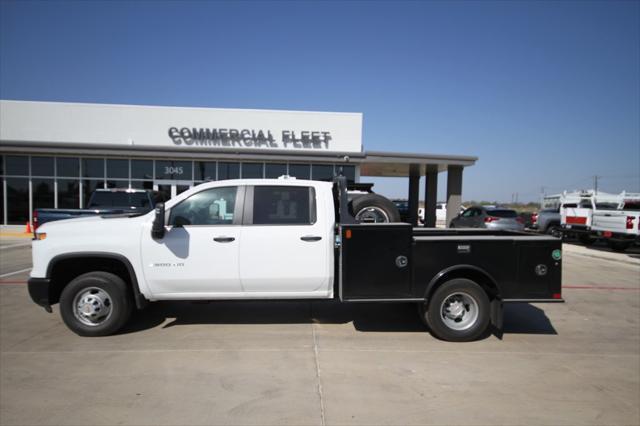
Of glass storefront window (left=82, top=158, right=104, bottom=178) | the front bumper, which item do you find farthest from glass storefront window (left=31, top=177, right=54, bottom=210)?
the front bumper

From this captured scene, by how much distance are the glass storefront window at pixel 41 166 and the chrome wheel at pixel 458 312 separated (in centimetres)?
1928

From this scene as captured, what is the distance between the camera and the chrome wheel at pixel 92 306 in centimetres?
475

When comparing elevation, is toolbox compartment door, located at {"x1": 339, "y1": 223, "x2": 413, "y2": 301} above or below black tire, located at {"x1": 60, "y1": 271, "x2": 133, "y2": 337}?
above

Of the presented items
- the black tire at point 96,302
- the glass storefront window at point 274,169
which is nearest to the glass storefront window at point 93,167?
the glass storefront window at point 274,169

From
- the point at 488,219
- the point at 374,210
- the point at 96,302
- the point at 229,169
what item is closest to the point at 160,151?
the point at 229,169

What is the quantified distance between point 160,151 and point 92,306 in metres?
13.3

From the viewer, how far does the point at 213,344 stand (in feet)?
15.1

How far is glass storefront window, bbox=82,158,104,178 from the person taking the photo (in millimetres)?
17859

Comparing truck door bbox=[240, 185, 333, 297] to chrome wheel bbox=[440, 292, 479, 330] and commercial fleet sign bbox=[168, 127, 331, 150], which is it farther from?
commercial fleet sign bbox=[168, 127, 331, 150]

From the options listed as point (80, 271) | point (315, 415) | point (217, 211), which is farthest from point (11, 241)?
point (315, 415)

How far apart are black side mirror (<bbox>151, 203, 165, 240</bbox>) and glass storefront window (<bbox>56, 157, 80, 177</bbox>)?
53.5 feet

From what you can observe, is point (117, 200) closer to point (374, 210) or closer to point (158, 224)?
point (158, 224)

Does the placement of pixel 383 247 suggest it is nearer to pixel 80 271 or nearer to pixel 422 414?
pixel 422 414

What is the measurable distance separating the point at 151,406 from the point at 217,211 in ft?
7.49
